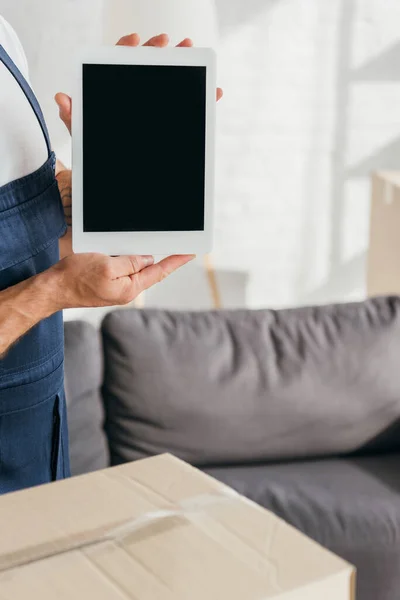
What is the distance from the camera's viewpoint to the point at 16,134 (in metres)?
0.96

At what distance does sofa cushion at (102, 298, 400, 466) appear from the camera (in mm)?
1851

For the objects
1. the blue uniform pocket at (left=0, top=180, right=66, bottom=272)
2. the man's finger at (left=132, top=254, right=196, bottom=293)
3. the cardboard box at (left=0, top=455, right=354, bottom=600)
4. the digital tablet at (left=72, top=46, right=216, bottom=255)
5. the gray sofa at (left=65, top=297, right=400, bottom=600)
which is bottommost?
the gray sofa at (left=65, top=297, right=400, bottom=600)

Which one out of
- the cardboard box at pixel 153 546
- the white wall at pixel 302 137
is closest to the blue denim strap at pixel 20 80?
the cardboard box at pixel 153 546

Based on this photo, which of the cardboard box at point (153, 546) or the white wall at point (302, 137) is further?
the white wall at point (302, 137)

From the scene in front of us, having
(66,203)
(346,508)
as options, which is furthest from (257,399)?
(66,203)

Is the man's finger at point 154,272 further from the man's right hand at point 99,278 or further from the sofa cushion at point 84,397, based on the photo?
the sofa cushion at point 84,397

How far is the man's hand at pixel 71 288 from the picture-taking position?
2.93ft

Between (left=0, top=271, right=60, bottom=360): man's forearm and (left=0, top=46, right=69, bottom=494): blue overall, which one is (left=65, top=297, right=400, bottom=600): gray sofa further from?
(left=0, top=271, right=60, bottom=360): man's forearm

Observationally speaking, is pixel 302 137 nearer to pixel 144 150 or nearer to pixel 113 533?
pixel 144 150

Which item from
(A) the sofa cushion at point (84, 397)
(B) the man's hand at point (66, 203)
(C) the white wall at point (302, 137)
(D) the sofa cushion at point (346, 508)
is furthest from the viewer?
(C) the white wall at point (302, 137)

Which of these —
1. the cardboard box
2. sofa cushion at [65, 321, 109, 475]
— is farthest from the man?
sofa cushion at [65, 321, 109, 475]

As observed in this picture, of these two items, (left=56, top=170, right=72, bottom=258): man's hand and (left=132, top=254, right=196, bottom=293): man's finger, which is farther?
(left=56, top=170, right=72, bottom=258): man's hand

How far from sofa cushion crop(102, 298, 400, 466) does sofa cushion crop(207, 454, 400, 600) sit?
8 centimetres

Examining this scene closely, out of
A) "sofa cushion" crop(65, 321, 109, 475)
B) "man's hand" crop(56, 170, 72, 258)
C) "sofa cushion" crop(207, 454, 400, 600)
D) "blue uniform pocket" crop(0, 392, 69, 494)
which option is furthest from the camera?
"sofa cushion" crop(65, 321, 109, 475)
